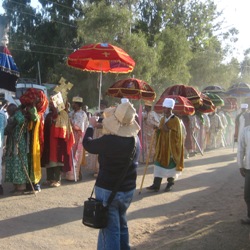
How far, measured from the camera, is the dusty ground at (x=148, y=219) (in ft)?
17.6

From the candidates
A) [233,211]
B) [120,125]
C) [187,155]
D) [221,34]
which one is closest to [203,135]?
[187,155]

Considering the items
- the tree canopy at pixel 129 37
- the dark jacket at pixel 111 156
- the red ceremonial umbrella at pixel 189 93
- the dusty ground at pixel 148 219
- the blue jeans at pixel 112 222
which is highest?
the tree canopy at pixel 129 37

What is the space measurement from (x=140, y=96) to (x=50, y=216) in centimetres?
576

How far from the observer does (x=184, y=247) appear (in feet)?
17.3

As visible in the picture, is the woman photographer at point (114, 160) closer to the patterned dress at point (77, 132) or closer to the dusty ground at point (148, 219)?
the dusty ground at point (148, 219)

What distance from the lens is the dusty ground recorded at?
5375 millimetres

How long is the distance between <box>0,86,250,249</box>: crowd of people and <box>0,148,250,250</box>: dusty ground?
45 centimetres

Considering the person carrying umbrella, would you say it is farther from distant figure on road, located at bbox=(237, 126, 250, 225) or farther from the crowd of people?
distant figure on road, located at bbox=(237, 126, 250, 225)

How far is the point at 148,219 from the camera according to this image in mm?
6547

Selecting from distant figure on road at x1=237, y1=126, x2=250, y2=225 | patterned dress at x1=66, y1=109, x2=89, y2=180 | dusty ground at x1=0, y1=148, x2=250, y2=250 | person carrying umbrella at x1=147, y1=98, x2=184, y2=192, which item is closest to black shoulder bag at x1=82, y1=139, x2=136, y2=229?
dusty ground at x1=0, y1=148, x2=250, y2=250

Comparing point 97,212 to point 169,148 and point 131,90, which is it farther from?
point 131,90

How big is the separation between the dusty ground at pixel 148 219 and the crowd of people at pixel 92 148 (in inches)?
17.5

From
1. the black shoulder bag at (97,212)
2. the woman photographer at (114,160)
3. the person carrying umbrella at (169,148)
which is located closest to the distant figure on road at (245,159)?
the person carrying umbrella at (169,148)

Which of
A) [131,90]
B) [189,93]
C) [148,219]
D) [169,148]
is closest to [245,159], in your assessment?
[148,219]
